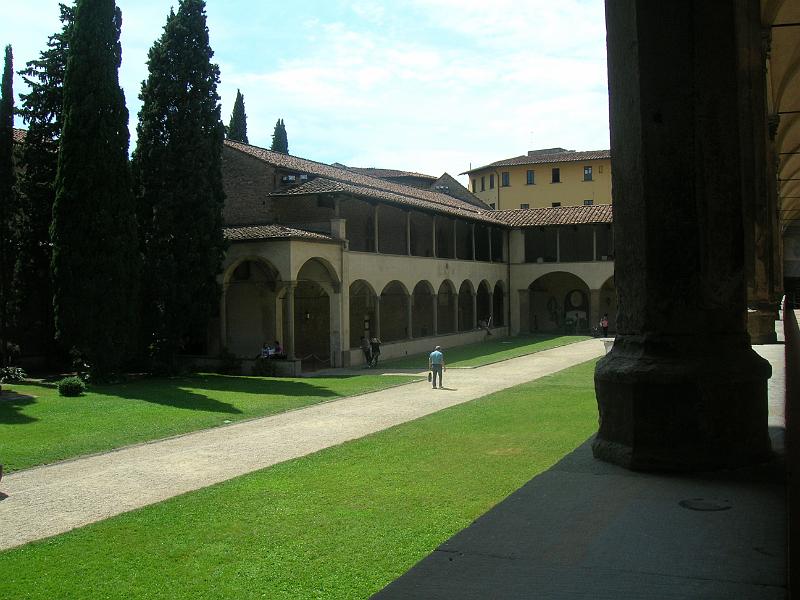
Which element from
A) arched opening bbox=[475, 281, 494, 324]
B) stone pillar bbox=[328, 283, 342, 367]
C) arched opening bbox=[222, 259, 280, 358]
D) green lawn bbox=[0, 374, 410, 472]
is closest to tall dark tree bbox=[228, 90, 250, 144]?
arched opening bbox=[475, 281, 494, 324]

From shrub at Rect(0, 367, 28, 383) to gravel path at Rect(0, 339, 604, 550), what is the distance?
10.7 m

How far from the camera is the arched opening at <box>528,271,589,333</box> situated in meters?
44.7

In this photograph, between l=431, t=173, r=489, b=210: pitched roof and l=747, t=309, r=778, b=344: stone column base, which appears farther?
l=431, t=173, r=489, b=210: pitched roof

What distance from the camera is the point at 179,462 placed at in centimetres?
1222

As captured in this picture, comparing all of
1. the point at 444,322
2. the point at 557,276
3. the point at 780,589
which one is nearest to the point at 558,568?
the point at 780,589

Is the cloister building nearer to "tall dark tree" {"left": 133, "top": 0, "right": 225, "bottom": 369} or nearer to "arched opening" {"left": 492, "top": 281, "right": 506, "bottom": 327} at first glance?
"arched opening" {"left": 492, "top": 281, "right": 506, "bottom": 327}

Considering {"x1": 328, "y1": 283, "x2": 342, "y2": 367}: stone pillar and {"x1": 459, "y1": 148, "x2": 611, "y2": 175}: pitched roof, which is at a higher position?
{"x1": 459, "y1": 148, "x2": 611, "y2": 175}: pitched roof

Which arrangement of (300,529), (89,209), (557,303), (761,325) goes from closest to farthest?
(300,529), (761,325), (89,209), (557,303)

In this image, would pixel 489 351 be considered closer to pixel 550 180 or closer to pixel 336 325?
pixel 336 325

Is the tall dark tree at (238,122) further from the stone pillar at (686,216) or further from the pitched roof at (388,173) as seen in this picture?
the stone pillar at (686,216)

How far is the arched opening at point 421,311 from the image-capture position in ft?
124

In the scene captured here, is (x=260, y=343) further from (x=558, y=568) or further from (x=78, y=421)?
(x=558, y=568)

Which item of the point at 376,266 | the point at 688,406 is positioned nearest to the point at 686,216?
the point at 688,406

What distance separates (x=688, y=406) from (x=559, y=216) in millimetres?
40528
